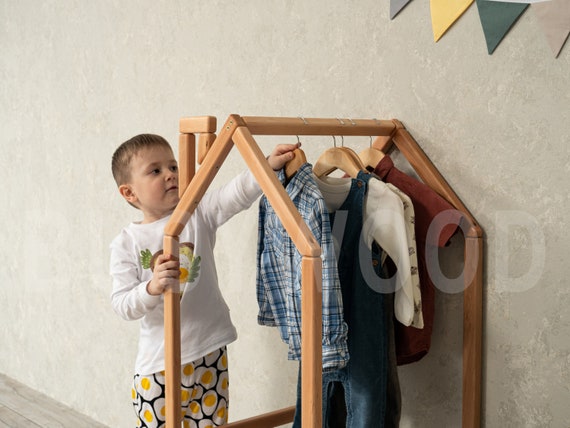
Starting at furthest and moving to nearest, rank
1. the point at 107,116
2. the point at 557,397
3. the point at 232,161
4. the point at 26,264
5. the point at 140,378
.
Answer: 1. the point at 26,264
2. the point at 107,116
3. the point at 232,161
4. the point at 140,378
5. the point at 557,397

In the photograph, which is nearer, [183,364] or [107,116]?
[183,364]

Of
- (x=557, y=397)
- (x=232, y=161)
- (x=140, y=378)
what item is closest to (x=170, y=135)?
(x=232, y=161)

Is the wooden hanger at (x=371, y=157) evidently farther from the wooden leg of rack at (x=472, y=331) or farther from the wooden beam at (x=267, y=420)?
the wooden beam at (x=267, y=420)

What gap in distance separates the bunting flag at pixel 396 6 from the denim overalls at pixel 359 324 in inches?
17.7

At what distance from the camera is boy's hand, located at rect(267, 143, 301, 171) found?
158 centimetres

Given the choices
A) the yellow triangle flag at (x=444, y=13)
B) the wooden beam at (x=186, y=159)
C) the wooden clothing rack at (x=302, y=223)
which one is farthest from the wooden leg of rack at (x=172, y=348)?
the yellow triangle flag at (x=444, y=13)

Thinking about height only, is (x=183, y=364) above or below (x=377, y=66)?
below

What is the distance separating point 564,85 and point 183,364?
1108 millimetres

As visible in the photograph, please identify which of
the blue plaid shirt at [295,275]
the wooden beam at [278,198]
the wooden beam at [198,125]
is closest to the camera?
the wooden beam at [278,198]

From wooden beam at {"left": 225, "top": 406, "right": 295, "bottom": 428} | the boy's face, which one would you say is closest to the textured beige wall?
wooden beam at {"left": 225, "top": 406, "right": 295, "bottom": 428}

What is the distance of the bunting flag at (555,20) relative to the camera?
146 cm

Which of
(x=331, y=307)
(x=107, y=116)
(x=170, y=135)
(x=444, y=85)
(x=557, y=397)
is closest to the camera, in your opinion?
(x=331, y=307)

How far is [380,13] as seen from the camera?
5.99 feet

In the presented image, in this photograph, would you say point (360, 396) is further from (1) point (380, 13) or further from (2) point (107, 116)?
(2) point (107, 116)
